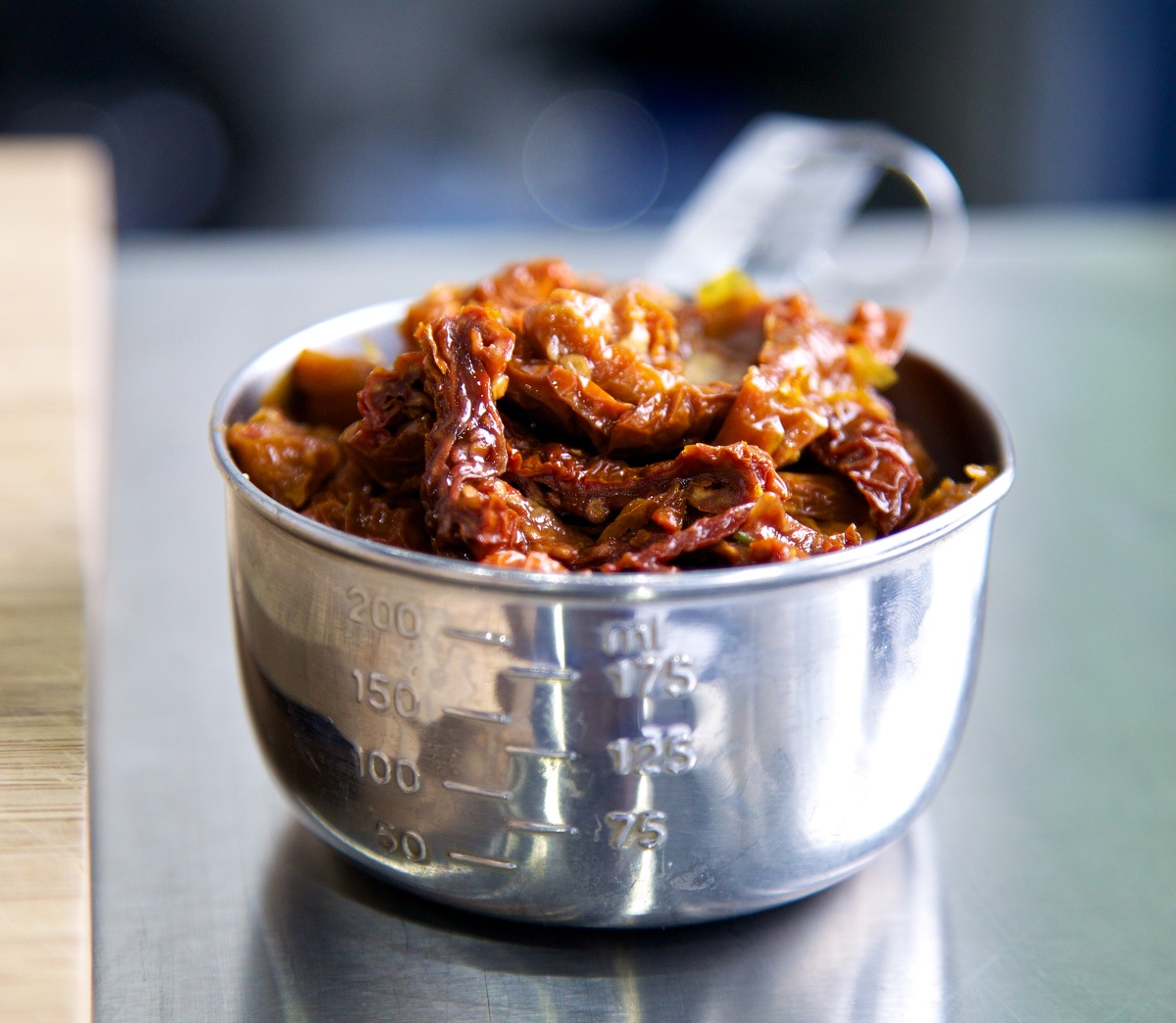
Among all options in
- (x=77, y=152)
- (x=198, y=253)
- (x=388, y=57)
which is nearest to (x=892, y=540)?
(x=198, y=253)

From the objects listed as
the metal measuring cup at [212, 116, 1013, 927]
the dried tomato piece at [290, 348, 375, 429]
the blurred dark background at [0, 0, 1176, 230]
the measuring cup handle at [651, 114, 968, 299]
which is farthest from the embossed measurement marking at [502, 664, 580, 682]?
the blurred dark background at [0, 0, 1176, 230]

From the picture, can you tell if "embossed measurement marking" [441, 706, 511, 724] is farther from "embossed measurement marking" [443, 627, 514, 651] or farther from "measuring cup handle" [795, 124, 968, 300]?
"measuring cup handle" [795, 124, 968, 300]

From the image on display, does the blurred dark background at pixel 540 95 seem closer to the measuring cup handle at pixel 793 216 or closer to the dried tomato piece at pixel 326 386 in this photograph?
the measuring cup handle at pixel 793 216

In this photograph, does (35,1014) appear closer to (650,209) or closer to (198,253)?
(198,253)

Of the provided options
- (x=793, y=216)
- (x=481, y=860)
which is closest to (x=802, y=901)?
(x=481, y=860)

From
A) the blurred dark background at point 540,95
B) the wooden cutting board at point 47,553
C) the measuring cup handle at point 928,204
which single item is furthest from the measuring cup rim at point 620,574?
the blurred dark background at point 540,95

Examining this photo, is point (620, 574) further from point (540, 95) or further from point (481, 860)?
point (540, 95)
